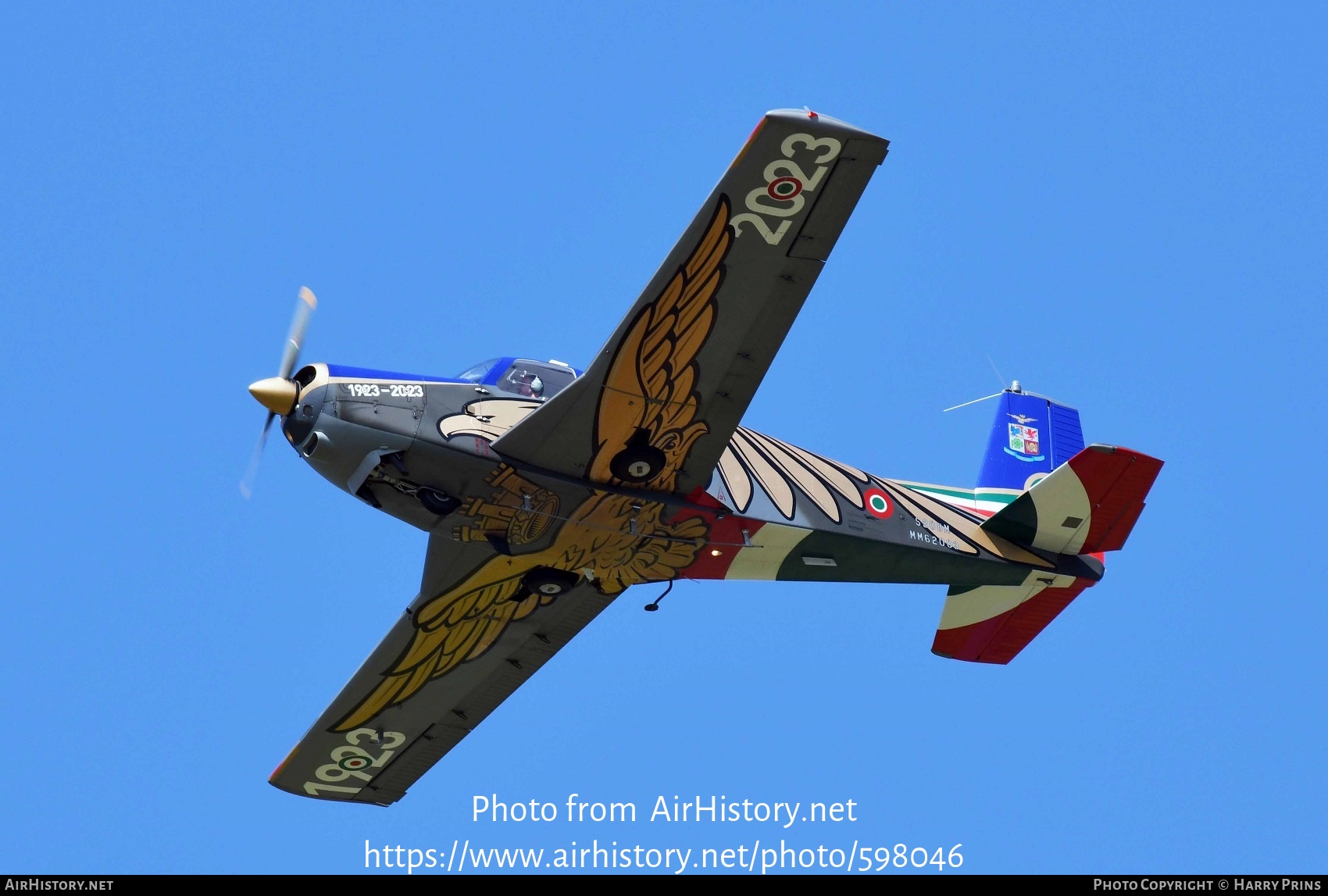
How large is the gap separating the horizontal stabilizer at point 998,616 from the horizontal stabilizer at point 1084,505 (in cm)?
55

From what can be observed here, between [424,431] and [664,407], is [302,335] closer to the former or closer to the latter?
[424,431]

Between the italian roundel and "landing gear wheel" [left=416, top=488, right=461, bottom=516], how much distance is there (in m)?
4.72

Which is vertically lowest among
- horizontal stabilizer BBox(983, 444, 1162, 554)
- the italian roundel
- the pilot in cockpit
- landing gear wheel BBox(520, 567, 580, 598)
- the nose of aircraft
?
the nose of aircraft

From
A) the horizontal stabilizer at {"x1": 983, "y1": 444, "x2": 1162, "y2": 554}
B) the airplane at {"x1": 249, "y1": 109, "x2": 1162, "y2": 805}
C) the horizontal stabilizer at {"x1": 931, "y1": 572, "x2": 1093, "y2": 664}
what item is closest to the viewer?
the airplane at {"x1": 249, "y1": 109, "x2": 1162, "y2": 805}

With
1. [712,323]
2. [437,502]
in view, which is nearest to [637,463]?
[712,323]

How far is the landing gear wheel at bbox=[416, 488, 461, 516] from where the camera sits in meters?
16.5

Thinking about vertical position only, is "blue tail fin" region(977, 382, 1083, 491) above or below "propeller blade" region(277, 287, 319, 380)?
above

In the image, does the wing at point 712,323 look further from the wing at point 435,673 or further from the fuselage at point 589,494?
the wing at point 435,673

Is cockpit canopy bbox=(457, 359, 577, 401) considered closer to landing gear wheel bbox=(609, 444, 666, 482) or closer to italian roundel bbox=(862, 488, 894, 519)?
landing gear wheel bbox=(609, 444, 666, 482)

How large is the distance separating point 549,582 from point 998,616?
18.3 ft

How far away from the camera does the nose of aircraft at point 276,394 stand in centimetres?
1585

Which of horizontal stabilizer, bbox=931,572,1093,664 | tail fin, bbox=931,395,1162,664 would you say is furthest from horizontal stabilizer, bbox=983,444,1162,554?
horizontal stabilizer, bbox=931,572,1093,664

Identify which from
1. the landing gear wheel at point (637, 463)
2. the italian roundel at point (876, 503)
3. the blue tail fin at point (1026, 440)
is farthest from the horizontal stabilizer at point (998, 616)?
the landing gear wheel at point (637, 463)
